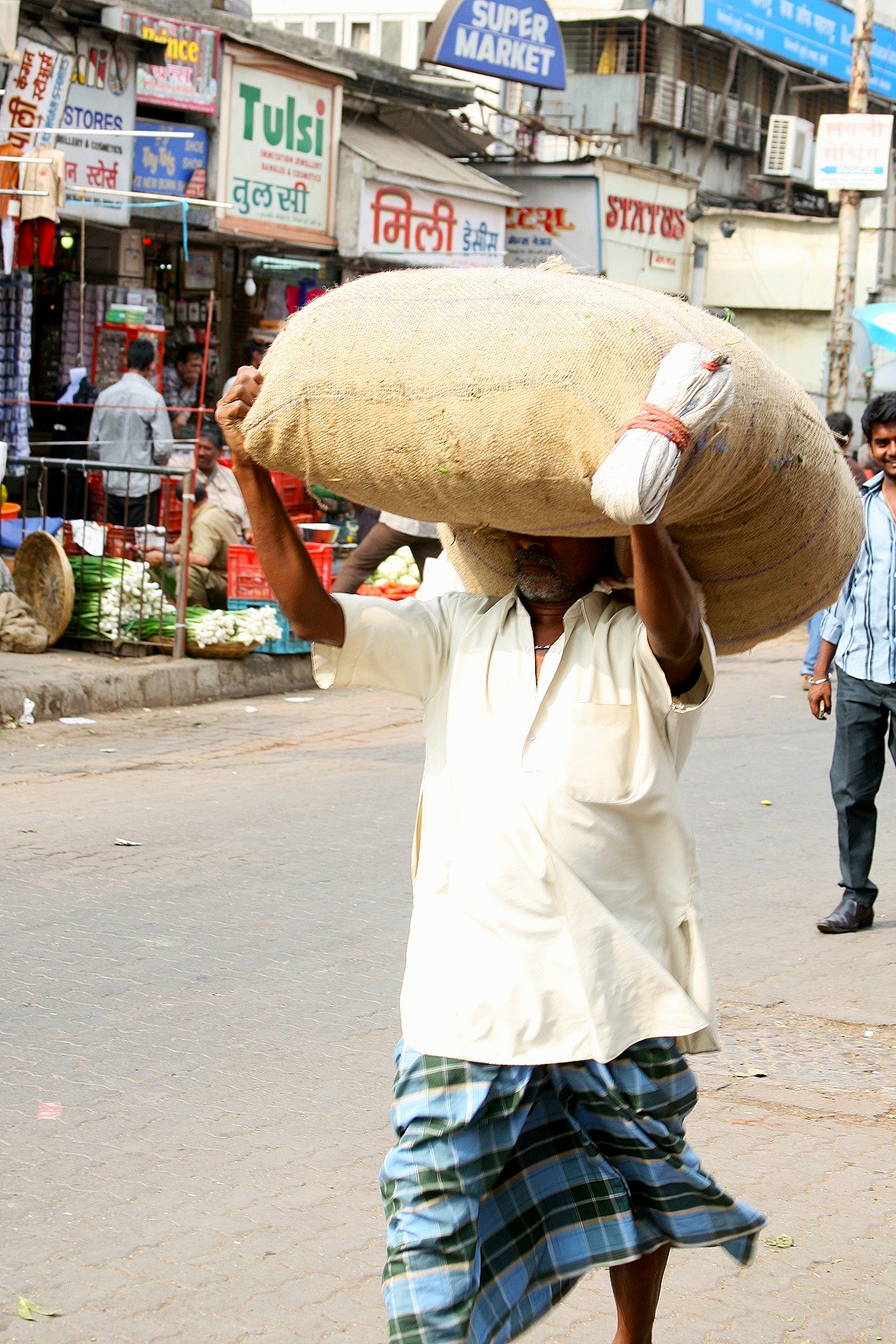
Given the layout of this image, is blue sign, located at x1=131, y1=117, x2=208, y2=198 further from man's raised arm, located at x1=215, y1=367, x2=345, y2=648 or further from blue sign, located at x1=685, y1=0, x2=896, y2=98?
blue sign, located at x1=685, y1=0, x2=896, y2=98

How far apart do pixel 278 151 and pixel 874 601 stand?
417 inches

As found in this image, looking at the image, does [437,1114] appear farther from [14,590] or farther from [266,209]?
[266,209]

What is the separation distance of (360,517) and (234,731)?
19.9 feet

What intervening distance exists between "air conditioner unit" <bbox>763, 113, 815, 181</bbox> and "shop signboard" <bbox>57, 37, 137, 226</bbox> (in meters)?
18.7

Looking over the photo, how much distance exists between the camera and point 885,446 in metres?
5.22

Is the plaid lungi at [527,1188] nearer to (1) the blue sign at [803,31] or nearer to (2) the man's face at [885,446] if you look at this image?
(2) the man's face at [885,446]

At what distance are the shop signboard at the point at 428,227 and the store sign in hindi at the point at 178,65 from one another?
247cm

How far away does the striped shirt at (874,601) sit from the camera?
5461 mm

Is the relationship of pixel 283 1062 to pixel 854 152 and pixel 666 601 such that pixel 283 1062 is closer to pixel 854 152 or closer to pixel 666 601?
pixel 666 601

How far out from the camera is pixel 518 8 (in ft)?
58.5

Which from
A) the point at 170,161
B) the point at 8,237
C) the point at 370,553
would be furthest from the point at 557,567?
the point at 170,161

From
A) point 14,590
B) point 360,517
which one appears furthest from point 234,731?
point 360,517

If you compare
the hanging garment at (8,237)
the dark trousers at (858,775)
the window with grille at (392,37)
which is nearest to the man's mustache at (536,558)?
the dark trousers at (858,775)

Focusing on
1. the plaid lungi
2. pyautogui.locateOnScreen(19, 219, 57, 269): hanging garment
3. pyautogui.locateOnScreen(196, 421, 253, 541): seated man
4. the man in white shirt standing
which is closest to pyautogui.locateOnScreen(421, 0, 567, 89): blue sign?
pyautogui.locateOnScreen(19, 219, 57, 269): hanging garment
